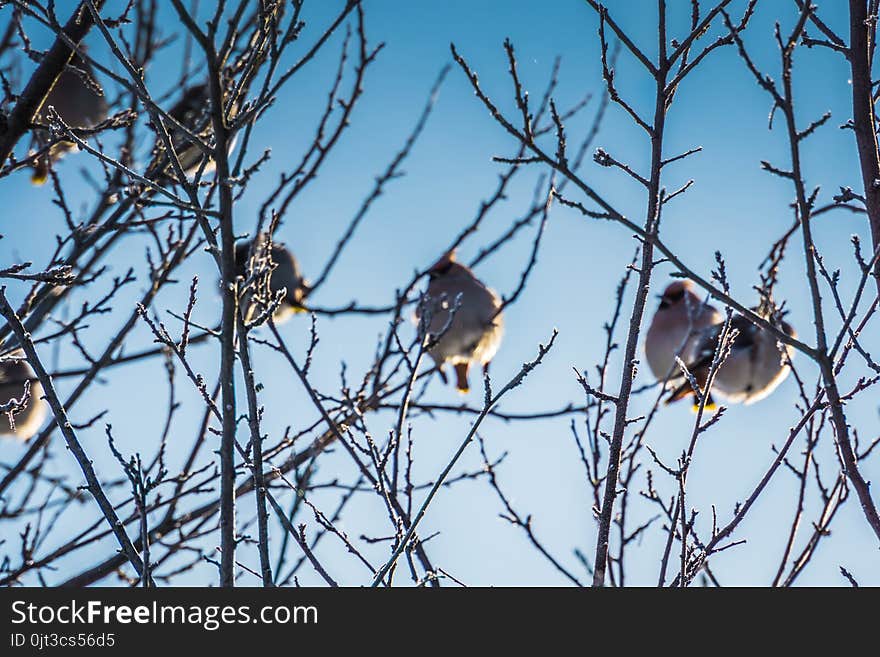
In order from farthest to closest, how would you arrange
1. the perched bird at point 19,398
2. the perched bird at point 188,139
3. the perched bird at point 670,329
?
the perched bird at point 670,329 < the perched bird at point 19,398 < the perched bird at point 188,139

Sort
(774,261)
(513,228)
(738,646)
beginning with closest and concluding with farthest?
(738,646) < (774,261) < (513,228)

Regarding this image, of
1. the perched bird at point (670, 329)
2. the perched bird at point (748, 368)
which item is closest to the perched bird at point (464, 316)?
the perched bird at point (670, 329)

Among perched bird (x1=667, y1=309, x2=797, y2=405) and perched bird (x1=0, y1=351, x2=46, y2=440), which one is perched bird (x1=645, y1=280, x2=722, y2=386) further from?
perched bird (x1=0, y1=351, x2=46, y2=440)

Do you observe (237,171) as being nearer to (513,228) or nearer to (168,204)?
(168,204)

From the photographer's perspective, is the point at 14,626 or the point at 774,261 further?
the point at 774,261

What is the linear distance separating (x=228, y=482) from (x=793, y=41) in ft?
4.69

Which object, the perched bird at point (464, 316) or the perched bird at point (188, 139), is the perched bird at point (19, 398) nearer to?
the perched bird at point (188, 139)

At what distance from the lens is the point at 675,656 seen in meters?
2.19

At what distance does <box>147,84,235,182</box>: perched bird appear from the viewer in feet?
9.06

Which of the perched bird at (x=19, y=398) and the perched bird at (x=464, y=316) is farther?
the perched bird at (x=464, y=316)

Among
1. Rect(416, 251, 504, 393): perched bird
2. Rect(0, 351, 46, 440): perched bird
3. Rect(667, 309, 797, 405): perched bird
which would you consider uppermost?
Rect(416, 251, 504, 393): perched bird

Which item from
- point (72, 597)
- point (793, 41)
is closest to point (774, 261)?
point (793, 41)

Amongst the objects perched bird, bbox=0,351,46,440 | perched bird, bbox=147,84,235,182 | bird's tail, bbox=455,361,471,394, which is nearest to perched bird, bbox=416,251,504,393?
bird's tail, bbox=455,361,471,394

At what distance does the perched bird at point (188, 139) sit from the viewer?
109 inches
